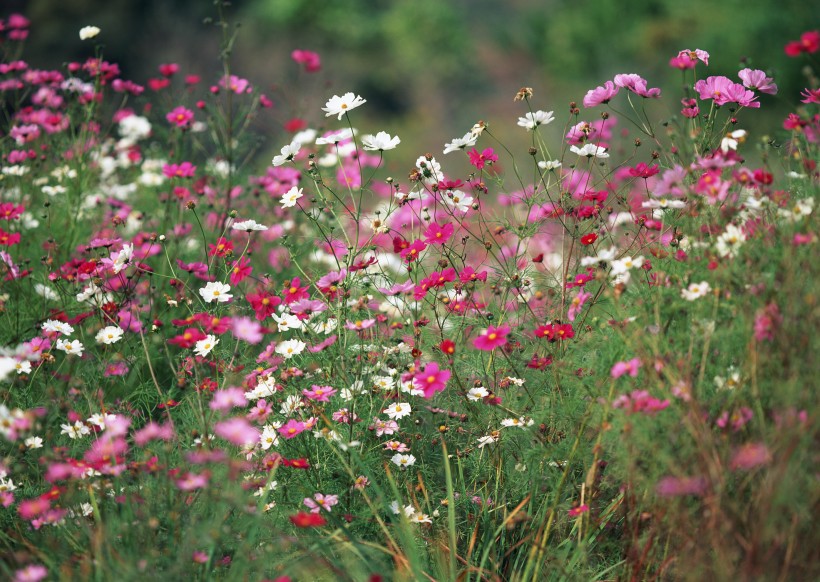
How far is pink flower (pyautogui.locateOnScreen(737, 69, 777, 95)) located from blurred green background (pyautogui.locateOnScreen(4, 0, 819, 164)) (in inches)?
430

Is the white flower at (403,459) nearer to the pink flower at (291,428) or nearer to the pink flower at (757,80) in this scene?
the pink flower at (291,428)

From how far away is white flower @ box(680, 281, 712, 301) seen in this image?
2.20m

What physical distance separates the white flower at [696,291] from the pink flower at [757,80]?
2.81ft

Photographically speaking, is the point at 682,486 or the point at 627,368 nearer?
the point at 682,486

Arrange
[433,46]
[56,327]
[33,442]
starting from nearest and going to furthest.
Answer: [33,442]
[56,327]
[433,46]

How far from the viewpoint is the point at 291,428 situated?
258 cm

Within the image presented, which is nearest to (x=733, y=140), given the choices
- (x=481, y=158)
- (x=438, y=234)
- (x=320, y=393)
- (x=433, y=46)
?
(x=481, y=158)

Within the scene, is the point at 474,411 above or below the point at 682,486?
below

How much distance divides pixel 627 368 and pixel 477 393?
0.66 metres

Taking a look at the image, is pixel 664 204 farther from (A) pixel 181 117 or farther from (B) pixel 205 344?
(A) pixel 181 117

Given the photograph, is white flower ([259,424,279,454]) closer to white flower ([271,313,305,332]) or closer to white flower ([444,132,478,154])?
white flower ([271,313,305,332])

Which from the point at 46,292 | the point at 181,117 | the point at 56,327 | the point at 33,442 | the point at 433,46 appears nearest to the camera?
the point at 33,442

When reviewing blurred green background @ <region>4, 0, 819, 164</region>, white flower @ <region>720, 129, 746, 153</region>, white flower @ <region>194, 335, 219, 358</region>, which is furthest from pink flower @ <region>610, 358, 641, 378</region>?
blurred green background @ <region>4, 0, 819, 164</region>

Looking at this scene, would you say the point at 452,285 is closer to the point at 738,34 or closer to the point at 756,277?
the point at 756,277
